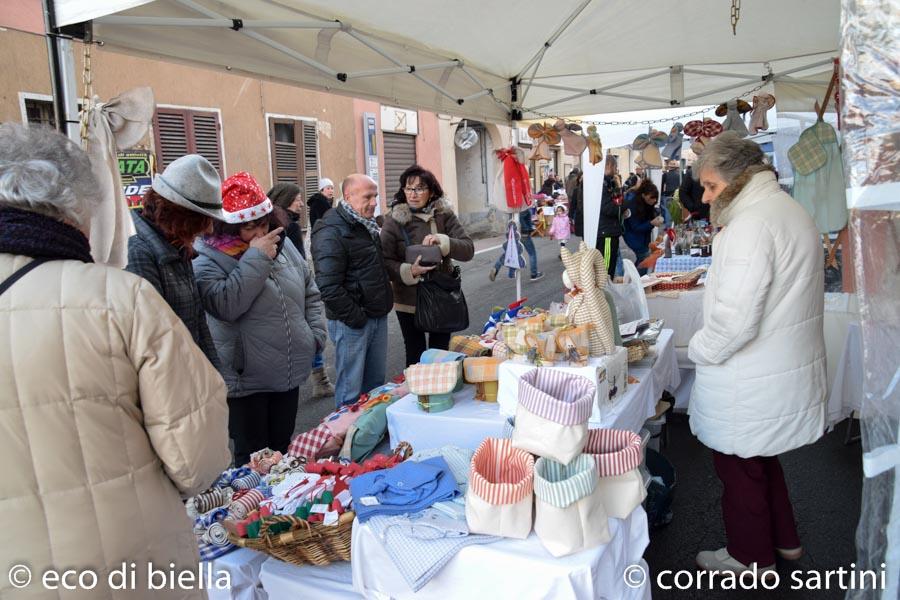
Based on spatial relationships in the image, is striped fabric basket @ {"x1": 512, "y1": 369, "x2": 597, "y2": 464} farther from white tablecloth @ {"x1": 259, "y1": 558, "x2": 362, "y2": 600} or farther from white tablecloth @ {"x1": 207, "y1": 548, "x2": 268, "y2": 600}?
white tablecloth @ {"x1": 207, "y1": 548, "x2": 268, "y2": 600}

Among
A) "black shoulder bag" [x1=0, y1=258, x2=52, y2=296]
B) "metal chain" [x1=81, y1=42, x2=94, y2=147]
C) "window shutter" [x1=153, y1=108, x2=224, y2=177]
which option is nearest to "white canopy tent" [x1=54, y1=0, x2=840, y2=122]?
"metal chain" [x1=81, y1=42, x2=94, y2=147]

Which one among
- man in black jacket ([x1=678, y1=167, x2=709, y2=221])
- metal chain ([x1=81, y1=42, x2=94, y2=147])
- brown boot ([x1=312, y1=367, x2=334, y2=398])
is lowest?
brown boot ([x1=312, y1=367, x2=334, y2=398])

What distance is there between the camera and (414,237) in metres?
3.77

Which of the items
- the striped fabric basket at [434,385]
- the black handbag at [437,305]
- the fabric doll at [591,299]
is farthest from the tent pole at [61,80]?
the black handbag at [437,305]

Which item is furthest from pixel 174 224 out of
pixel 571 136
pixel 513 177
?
pixel 571 136

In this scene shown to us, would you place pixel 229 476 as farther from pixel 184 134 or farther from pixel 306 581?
pixel 184 134

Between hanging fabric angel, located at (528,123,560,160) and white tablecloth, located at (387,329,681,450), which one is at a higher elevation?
hanging fabric angel, located at (528,123,560,160)

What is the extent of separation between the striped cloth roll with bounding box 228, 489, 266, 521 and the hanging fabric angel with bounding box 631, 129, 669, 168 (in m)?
5.60

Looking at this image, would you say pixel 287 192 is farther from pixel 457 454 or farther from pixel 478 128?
pixel 478 128

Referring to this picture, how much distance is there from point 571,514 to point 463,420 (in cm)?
79

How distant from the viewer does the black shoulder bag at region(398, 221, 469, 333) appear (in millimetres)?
3658

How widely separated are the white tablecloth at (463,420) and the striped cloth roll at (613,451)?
348mm

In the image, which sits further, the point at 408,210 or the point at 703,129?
the point at 703,129

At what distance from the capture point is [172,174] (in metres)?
1.95
